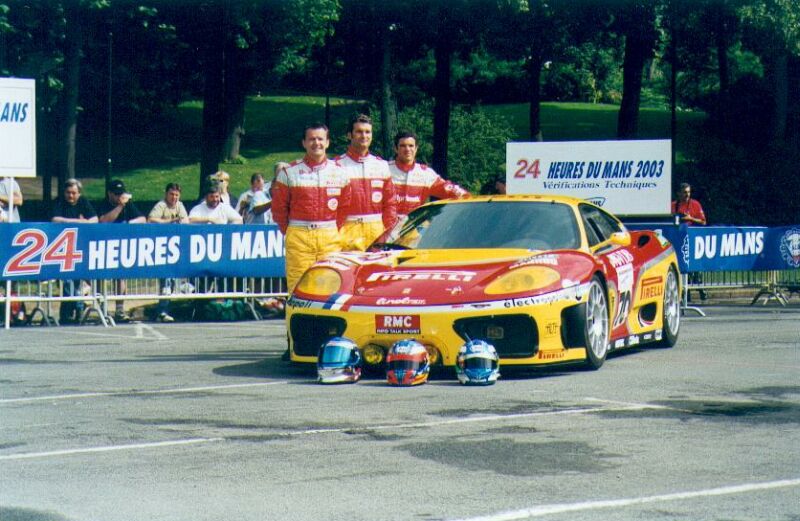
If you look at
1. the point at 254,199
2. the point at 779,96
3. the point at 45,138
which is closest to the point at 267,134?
the point at 779,96

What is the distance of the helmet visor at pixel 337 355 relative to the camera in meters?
10.3

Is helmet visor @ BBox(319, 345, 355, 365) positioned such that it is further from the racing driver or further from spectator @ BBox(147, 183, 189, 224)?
spectator @ BBox(147, 183, 189, 224)

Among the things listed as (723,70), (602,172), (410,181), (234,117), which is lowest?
(410,181)

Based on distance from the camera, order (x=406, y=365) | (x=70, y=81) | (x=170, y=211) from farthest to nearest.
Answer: (x=70, y=81) < (x=170, y=211) < (x=406, y=365)

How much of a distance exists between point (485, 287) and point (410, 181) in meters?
3.53

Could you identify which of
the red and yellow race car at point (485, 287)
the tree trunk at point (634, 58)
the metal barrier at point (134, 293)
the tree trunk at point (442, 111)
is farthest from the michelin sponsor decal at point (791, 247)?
the tree trunk at point (634, 58)

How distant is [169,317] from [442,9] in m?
21.5

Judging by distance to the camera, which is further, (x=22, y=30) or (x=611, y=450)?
(x=22, y=30)

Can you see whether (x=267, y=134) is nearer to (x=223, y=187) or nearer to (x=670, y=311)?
(x=223, y=187)

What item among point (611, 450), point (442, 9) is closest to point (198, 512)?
point (611, 450)

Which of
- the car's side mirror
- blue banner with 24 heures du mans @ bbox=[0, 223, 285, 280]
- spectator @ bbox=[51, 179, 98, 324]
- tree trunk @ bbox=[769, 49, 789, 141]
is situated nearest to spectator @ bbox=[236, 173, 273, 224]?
blue banner with 24 heures du mans @ bbox=[0, 223, 285, 280]

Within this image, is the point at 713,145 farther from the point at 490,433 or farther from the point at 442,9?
the point at 490,433

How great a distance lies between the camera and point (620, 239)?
41.0ft

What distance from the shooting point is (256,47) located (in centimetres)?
4562
